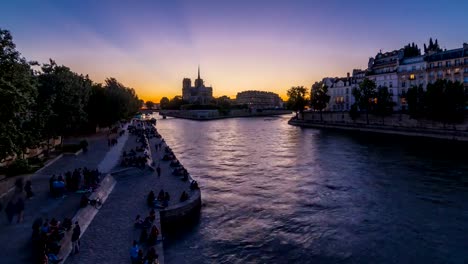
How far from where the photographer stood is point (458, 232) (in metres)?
21.6

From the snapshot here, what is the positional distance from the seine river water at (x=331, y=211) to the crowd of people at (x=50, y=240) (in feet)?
16.7

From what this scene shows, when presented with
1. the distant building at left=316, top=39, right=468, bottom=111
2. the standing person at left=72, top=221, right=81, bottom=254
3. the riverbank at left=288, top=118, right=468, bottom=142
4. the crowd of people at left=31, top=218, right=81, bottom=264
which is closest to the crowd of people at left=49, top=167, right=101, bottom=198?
the crowd of people at left=31, top=218, right=81, bottom=264

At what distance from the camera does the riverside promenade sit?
16.0m

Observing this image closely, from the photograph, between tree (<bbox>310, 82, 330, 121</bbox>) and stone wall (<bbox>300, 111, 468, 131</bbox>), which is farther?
tree (<bbox>310, 82, 330, 121</bbox>)

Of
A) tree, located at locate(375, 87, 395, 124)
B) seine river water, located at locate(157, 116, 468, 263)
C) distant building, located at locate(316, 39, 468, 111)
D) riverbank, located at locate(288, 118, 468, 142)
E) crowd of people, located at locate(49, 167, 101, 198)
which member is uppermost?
distant building, located at locate(316, 39, 468, 111)

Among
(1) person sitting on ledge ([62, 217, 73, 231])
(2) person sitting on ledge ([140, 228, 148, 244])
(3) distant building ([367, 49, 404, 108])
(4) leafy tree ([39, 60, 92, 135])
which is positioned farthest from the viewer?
(3) distant building ([367, 49, 404, 108])

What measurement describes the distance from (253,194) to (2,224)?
1937 centimetres

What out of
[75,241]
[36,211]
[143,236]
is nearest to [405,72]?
[143,236]

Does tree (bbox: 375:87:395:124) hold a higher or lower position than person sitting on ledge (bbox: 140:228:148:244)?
higher

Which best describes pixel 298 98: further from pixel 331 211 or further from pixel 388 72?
pixel 331 211

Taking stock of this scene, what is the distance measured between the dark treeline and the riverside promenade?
7.27 meters

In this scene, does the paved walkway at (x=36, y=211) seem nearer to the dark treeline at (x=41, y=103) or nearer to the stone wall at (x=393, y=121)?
the dark treeline at (x=41, y=103)

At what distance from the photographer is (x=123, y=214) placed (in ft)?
69.7

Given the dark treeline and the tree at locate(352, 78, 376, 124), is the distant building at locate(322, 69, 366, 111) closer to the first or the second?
the tree at locate(352, 78, 376, 124)
